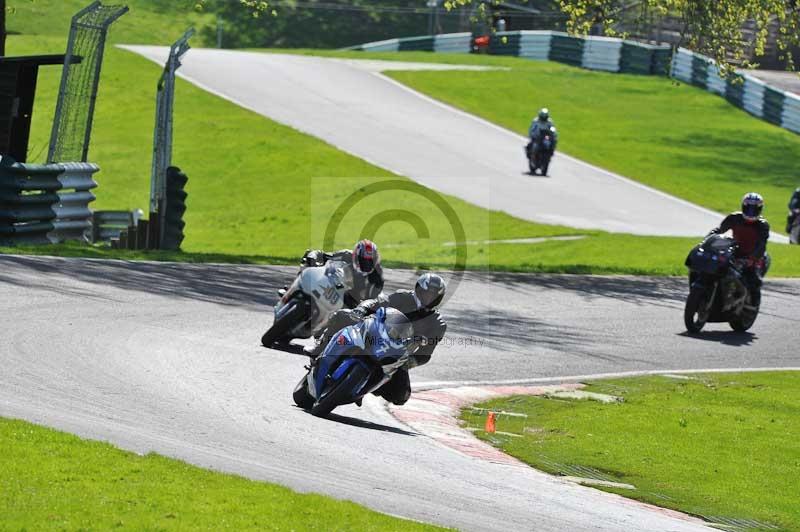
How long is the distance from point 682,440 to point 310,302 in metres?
4.17

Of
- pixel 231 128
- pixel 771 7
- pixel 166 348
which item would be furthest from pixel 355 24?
pixel 166 348

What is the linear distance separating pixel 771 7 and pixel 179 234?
1244 cm

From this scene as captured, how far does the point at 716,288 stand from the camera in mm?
19609

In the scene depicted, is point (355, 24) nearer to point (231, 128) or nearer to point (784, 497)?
point (231, 128)

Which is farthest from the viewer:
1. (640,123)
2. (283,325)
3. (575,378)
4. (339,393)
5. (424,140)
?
(640,123)

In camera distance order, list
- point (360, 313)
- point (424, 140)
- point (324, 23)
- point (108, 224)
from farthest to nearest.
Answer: point (324, 23) → point (424, 140) → point (108, 224) → point (360, 313)

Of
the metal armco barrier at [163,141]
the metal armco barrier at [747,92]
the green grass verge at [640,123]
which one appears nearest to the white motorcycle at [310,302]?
the metal armco barrier at [163,141]

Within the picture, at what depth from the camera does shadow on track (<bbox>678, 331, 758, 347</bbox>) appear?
19.4m

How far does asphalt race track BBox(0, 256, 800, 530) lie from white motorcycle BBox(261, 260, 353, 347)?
363mm

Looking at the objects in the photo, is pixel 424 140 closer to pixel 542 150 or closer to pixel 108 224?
pixel 542 150

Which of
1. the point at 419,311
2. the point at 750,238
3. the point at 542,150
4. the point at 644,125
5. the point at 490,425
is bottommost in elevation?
the point at 490,425

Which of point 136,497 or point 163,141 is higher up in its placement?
point 163,141

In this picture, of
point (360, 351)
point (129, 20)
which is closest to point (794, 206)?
point (360, 351)

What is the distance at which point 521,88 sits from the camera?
50.0 m
